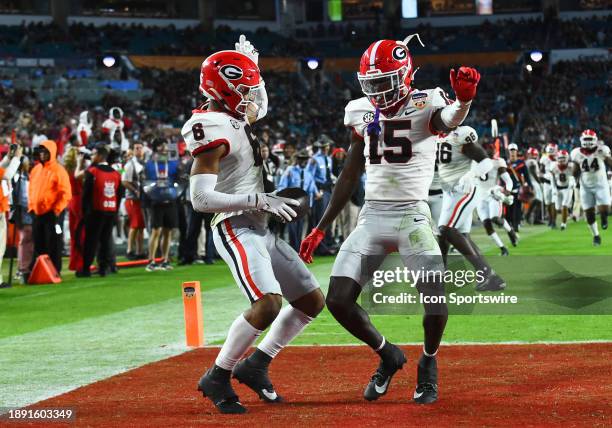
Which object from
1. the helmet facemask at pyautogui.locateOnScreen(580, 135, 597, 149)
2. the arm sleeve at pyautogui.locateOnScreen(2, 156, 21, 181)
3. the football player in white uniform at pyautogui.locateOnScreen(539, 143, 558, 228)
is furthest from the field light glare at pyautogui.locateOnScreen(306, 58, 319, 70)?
the arm sleeve at pyautogui.locateOnScreen(2, 156, 21, 181)

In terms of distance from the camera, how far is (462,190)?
12.5m

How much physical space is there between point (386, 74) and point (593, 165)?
15.0 m

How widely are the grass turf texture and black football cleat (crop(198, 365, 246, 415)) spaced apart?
2.89 metres

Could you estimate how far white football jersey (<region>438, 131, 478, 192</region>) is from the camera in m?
12.7

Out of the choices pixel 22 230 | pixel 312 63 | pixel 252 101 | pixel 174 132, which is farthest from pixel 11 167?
pixel 312 63

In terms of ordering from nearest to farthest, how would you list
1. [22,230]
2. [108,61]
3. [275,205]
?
[275,205]
[22,230]
[108,61]

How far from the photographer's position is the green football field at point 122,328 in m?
8.03

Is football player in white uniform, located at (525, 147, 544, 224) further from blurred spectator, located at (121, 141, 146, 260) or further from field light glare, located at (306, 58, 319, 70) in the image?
blurred spectator, located at (121, 141, 146, 260)

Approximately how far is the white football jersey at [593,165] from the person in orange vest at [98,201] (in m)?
9.17

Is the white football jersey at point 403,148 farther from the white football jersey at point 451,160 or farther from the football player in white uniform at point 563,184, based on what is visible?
the football player in white uniform at point 563,184

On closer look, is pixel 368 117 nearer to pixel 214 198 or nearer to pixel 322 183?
pixel 214 198

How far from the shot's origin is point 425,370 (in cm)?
639

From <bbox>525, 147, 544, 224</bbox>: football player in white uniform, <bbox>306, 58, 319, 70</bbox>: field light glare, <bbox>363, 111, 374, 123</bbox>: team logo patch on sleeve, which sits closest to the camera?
<bbox>363, 111, 374, 123</bbox>: team logo patch on sleeve

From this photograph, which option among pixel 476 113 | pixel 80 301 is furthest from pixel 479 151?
pixel 476 113
